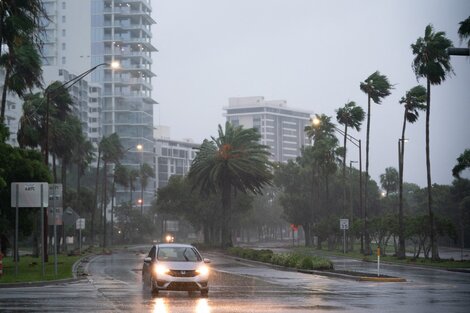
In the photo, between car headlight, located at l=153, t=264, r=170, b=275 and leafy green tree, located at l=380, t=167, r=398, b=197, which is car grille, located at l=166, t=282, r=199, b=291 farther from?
leafy green tree, located at l=380, t=167, r=398, b=197

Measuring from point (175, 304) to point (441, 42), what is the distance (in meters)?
39.4

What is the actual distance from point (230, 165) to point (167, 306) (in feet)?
172

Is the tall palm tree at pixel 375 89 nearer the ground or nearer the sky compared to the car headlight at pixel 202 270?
nearer the sky

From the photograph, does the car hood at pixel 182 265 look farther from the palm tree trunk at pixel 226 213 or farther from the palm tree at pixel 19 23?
the palm tree trunk at pixel 226 213

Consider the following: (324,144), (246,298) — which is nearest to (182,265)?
(246,298)

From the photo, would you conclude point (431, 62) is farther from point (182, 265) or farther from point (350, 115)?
point (182, 265)

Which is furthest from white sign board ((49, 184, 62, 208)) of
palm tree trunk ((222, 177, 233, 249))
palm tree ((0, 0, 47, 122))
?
palm tree trunk ((222, 177, 233, 249))

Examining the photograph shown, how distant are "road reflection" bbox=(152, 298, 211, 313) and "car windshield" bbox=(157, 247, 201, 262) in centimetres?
262

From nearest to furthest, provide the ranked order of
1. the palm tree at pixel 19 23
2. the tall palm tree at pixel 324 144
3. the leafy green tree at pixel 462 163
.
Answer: the palm tree at pixel 19 23 → the leafy green tree at pixel 462 163 → the tall palm tree at pixel 324 144

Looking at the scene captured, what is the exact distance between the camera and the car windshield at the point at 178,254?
24.4 meters

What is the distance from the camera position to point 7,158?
3703cm

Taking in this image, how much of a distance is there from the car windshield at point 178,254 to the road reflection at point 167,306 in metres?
2.62

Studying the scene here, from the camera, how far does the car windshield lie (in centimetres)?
2444

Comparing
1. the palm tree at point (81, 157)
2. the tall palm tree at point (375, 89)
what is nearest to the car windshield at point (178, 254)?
the tall palm tree at point (375, 89)
